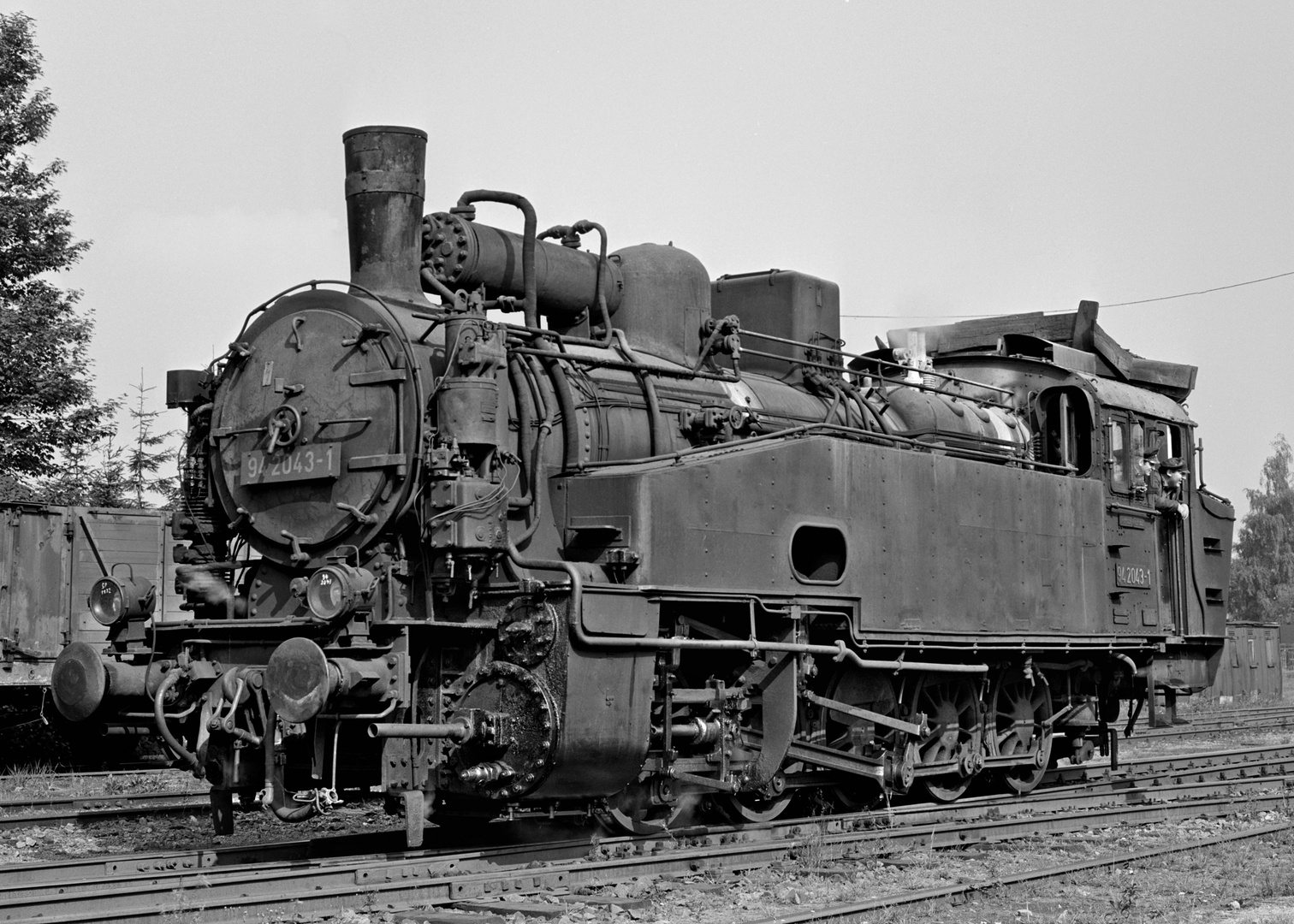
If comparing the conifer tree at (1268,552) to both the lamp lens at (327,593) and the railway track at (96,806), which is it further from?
the lamp lens at (327,593)

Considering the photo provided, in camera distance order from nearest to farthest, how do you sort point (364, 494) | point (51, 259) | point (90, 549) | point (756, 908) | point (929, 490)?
point (756, 908), point (364, 494), point (929, 490), point (90, 549), point (51, 259)

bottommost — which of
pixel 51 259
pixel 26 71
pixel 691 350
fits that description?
pixel 691 350

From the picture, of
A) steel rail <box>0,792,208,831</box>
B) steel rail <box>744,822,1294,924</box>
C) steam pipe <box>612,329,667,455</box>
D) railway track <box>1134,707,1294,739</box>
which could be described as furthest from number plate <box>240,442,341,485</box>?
railway track <box>1134,707,1294,739</box>

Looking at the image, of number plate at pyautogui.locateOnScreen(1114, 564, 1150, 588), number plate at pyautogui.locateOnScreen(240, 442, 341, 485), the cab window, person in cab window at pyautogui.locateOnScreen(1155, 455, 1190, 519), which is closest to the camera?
number plate at pyautogui.locateOnScreen(240, 442, 341, 485)

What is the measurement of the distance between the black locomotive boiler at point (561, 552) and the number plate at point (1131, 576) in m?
1.35

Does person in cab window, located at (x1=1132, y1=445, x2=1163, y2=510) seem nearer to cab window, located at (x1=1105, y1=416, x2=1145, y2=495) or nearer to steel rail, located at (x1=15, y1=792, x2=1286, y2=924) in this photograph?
cab window, located at (x1=1105, y1=416, x2=1145, y2=495)

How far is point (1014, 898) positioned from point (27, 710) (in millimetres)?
11997

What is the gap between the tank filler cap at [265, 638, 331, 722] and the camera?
297 inches

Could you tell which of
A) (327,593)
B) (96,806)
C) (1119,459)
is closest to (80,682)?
(327,593)

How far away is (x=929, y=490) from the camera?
10.8 meters

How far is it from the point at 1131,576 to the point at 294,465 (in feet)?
25.0

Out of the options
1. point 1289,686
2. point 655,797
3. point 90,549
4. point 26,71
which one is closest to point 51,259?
point 26,71

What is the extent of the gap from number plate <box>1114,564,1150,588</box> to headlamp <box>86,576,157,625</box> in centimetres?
791

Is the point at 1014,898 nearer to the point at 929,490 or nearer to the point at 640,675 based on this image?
the point at 640,675
